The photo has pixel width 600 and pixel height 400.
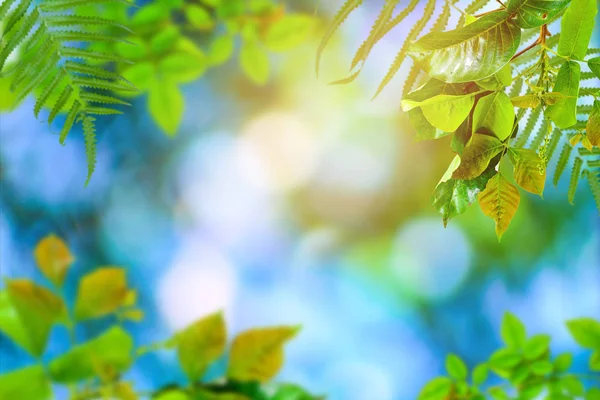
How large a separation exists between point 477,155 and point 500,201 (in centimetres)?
2

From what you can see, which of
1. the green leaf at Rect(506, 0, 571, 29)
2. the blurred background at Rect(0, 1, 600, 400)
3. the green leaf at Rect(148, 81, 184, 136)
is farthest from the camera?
the blurred background at Rect(0, 1, 600, 400)

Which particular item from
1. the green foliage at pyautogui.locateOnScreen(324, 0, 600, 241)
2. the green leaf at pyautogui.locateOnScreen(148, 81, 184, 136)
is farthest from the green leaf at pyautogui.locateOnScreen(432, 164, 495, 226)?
the green leaf at pyautogui.locateOnScreen(148, 81, 184, 136)

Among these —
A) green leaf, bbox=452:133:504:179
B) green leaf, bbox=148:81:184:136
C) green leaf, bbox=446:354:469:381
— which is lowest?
green leaf, bbox=452:133:504:179

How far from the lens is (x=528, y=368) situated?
43 centimetres

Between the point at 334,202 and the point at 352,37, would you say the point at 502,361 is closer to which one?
the point at 334,202

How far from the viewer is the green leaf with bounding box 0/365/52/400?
1.19 ft

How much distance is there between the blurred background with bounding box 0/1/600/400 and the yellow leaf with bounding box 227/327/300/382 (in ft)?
0.66

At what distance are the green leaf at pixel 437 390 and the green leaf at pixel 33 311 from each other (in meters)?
0.32

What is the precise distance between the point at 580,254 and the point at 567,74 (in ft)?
1.87

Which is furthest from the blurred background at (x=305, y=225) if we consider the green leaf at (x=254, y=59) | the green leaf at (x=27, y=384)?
the green leaf at (x=27, y=384)

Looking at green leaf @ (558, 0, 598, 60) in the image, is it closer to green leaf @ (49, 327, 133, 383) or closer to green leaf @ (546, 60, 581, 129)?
green leaf @ (546, 60, 581, 129)

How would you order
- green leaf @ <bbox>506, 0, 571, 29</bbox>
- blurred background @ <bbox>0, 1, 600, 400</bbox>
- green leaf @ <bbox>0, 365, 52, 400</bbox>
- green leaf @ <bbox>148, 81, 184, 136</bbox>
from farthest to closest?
blurred background @ <bbox>0, 1, 600, 400</bbox>
green leaf @ <bbox>148, 81, 184, 136</bbox>
green leaf @ <bbox>0, 365, 52, 400</bbox>
green leaf @ <bbox>506, 0, 571, 29</bbox>

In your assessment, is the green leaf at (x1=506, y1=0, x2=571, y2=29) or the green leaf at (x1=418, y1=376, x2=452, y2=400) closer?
the green leaf at (x1=506, y1=0, x2=571, y2=29)

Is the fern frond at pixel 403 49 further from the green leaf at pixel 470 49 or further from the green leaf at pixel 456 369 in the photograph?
the green leaf at pixel 456 369
